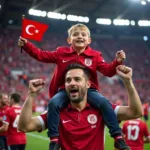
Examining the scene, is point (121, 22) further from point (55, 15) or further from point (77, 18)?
point (55, 15)

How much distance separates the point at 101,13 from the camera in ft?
113

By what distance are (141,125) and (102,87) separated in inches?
1010

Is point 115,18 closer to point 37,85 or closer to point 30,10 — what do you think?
point 30,10

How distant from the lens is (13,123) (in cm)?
691

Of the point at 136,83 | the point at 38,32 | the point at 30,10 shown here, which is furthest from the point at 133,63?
the point at 38,32

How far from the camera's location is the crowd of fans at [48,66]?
95.6 ft

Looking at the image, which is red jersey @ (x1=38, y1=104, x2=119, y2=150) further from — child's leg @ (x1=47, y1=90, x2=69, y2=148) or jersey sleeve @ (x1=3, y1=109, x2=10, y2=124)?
jersey sleeve @ (x1=3, y1=109, x2=10, y2=124)

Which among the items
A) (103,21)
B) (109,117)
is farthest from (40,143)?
(103,21)

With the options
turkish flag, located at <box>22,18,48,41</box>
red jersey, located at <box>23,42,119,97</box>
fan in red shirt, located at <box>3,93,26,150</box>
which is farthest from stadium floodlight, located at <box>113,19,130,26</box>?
red jersey, located at <box>23,42,119,97</box>

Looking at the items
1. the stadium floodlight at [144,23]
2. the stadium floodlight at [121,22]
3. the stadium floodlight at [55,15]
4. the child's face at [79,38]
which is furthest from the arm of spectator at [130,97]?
the stadium floodlight at [144,23]

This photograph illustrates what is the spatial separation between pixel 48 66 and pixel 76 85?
29.9 meters

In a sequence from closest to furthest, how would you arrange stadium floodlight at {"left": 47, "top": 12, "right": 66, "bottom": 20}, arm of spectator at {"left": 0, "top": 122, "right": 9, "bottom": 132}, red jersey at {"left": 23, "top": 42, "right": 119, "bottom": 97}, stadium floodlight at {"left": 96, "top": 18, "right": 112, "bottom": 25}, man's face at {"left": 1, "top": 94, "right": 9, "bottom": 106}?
red jersey at {"left": 23, "top": 42, "right": 119, "bottom": 97}
arm of spectator at {"left": 0, "top": 122, "right": 9, "bottom": 132}
man's face at {"left": 1, "top": 94, "right": 9, "bottom": 106}
stadium floodlight at {"left": 47, "top": 12, "right": 66, "bottom": 20}
stadium floodlight at {"left": 96, "top": 18, "right": 112, "bottom": 25}

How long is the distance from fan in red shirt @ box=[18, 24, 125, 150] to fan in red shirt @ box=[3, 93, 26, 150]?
282 cm

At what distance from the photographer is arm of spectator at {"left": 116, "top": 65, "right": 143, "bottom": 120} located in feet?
9.79
